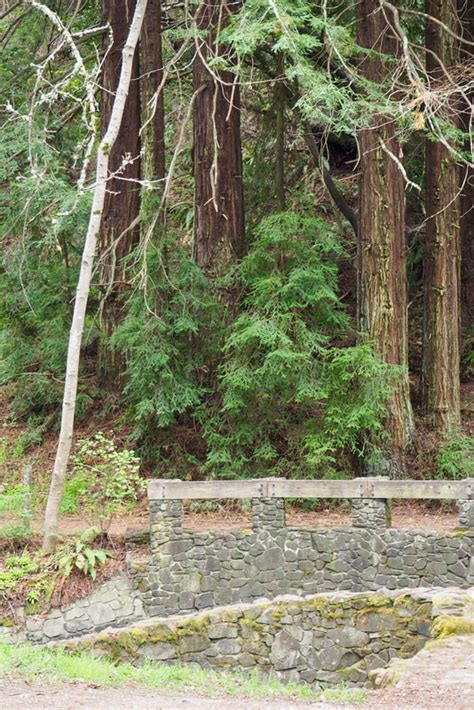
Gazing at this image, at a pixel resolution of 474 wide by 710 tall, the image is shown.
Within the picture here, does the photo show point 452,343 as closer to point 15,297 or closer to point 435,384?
point 435,384

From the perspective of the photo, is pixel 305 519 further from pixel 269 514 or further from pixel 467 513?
pixel 467 513

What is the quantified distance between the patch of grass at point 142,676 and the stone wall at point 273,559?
274cm

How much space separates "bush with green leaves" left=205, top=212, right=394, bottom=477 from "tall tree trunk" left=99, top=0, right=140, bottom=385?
2.72m

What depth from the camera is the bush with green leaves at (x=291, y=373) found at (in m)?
12.7

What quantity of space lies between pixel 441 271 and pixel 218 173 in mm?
3826

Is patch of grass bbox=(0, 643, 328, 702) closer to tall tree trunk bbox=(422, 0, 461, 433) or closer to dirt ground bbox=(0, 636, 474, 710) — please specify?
dirt ground bbox=(0, 636, 474, 710)

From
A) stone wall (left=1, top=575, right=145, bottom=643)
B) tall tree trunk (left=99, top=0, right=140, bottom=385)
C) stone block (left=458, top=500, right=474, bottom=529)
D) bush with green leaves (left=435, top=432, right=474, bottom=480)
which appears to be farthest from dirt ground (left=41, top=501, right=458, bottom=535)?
tall tree trunk (left=99, top=0, right=140, bottom=385)

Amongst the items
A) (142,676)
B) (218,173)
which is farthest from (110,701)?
(218,173)

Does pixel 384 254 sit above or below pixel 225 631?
above

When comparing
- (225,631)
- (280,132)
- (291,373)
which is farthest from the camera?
(280,132)

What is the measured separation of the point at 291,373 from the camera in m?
12.8

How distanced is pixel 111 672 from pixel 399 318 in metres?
7.41

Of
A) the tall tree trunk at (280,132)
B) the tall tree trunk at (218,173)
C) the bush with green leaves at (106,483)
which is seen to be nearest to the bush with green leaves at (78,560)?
the bush with green leaves at (106,483)

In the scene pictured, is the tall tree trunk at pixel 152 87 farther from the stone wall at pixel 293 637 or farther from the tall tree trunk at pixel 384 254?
the stone wall at pixel 293 637
